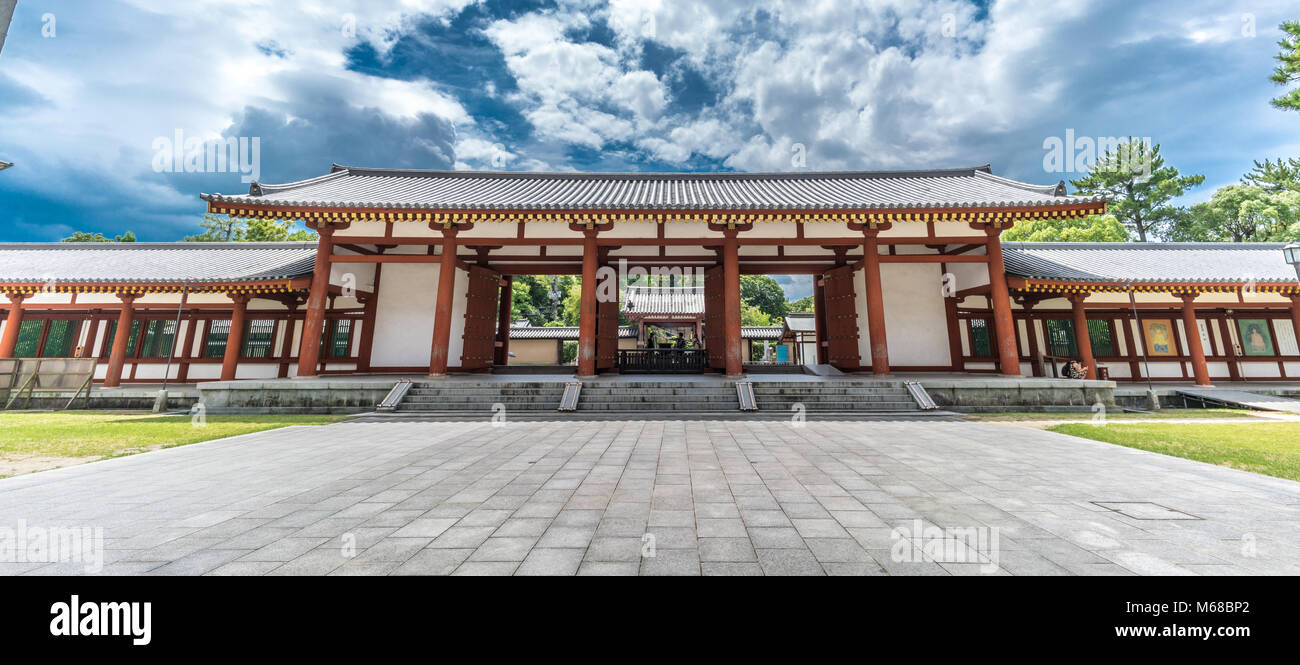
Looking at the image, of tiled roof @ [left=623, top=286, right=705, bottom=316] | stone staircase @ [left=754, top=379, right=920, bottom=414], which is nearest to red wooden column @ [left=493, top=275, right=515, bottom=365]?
tiled roof @ [left=623, top=286, right=705, bottom=316]

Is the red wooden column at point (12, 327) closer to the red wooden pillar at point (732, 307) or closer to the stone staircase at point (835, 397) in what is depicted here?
the red wooden pillar at point (732, 307)

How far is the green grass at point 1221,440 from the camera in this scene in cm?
464

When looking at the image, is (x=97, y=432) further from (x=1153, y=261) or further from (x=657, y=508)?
(x=1153, y=261)

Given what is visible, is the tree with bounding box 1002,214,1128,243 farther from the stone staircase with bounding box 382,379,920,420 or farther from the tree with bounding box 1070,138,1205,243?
the stone staircase with bounding box 382,379,920,420

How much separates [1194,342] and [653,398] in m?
16.6

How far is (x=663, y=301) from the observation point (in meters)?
24.6

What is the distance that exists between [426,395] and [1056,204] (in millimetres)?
14961

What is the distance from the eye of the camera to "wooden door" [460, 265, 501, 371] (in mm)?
12266

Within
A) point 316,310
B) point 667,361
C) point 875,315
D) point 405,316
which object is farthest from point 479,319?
point 875,315

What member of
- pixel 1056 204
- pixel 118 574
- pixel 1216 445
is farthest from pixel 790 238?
pixel 118 574

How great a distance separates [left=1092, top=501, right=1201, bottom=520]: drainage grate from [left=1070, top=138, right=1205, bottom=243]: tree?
40.1 meters

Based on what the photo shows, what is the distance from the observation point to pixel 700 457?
5.04 metres
